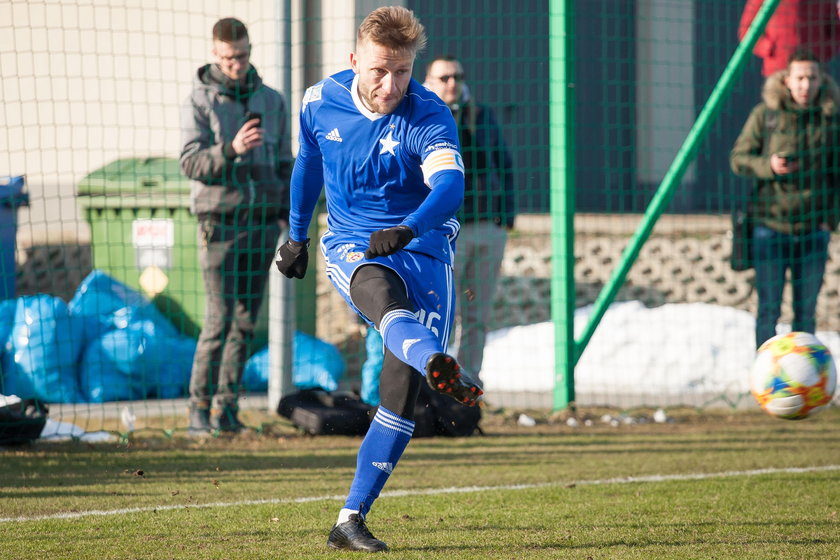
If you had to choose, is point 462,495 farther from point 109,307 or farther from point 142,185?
point 142,185

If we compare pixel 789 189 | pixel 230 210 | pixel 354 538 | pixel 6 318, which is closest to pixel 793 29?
pixel 789 189

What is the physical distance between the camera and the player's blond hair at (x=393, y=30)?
14.7 feet

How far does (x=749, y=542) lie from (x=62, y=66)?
7.44m

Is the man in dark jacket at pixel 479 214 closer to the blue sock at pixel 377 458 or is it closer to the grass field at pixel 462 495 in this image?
the grass field at pixel 462 495

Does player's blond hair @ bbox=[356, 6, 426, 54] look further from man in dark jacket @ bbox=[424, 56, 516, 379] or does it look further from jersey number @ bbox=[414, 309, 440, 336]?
man in dark jacket @ bbox=[424, 56, 516, 379]

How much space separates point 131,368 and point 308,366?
55.0 inches

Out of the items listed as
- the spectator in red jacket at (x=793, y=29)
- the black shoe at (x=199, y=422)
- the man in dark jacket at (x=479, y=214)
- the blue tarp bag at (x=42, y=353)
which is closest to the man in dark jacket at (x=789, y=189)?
the spectator in red jacket at (x=793, y=29)

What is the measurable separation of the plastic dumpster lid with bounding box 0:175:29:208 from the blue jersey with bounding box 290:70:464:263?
4.81 m

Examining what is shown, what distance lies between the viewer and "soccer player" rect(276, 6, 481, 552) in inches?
173

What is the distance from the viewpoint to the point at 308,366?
926 cm

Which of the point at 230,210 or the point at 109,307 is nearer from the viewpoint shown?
the point at 230,210

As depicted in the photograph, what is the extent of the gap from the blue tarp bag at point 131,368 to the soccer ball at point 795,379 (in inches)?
191

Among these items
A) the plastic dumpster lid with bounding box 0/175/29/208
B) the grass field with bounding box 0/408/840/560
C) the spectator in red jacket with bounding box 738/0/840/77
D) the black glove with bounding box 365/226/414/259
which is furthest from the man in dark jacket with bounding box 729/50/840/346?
the plastic dumpster lid with bounding box 0/175/29/208

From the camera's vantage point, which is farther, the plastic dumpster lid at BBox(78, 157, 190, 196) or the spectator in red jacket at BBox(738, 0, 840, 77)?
the plastic dumpster lid at BBox(78, 157, 190, 196)
